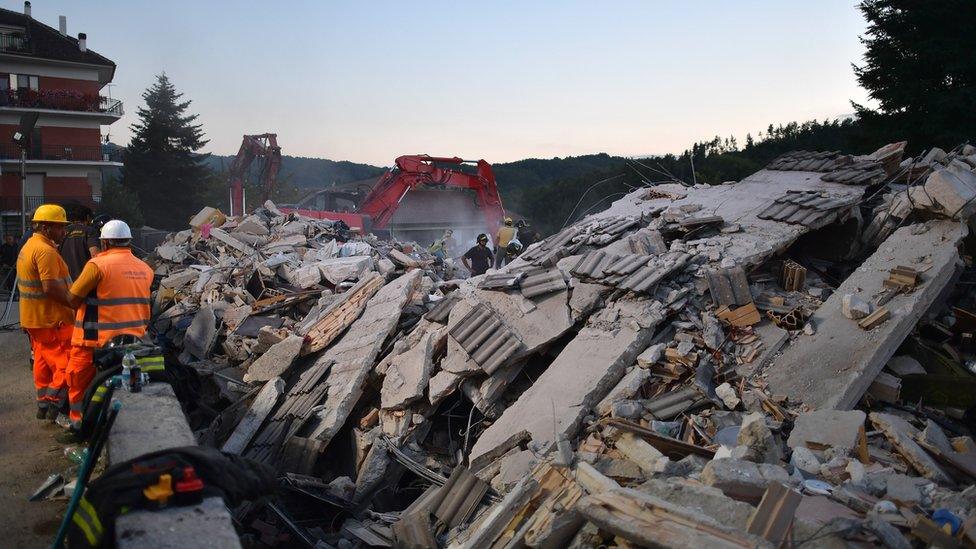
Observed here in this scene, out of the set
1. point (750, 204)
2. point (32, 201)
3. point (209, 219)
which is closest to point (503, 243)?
point (750, 204)

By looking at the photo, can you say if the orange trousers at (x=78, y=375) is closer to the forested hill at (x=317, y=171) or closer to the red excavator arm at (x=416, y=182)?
the red excavator arm at (x=416, y=182)

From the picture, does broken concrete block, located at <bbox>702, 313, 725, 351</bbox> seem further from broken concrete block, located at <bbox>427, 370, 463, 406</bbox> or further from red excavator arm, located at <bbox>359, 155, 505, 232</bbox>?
red excavator arm, located at <bbox>359, 155, 505, 232</bbox>

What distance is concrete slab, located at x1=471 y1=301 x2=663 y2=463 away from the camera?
5082 mm

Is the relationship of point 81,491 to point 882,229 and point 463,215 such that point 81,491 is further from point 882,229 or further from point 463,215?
point 463,215

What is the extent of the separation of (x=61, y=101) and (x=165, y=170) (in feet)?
28.0

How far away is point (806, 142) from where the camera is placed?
71.8ft

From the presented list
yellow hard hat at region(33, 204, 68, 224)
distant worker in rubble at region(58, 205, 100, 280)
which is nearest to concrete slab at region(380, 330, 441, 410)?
yellow hard hat at region(33, 204, 68, 224)

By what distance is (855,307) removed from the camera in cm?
545

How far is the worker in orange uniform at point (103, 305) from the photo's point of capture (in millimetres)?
5027

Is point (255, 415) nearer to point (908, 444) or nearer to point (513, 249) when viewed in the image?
point (908, 444)

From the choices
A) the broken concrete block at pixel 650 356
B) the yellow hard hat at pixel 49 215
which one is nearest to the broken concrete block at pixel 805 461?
the broken concrete block at pixel 650 356

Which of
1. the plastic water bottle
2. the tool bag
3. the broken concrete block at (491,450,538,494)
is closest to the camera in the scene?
the tool bag

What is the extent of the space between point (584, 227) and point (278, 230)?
737cm

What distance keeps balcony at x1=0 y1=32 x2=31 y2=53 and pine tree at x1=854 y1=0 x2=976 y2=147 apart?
103ft
